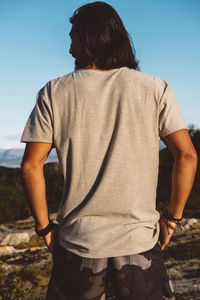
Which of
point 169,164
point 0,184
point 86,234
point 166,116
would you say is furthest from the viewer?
point 169,164

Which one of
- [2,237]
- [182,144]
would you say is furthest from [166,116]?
[2,237]

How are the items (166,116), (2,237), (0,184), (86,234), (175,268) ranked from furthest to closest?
(0,184), (2,237), (175,268), (166,116), (86,234)

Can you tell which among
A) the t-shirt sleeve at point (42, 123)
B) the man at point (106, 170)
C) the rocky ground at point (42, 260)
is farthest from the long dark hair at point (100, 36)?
the rocky ground at point (42, 260)

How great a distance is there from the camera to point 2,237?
20.0ft

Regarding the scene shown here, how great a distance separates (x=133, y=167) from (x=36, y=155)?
58 centimetres

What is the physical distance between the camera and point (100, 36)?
166cm

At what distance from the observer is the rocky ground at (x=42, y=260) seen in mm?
3467

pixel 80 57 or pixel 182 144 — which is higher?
pixel 80 57

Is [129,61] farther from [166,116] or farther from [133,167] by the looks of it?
[133,167]

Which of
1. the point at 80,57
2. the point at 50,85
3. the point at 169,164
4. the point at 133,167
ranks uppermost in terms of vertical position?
the point at 80,57

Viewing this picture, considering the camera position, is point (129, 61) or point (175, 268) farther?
point (175, 268)

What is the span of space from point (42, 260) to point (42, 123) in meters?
3.93

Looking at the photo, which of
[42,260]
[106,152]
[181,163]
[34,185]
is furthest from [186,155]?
[42,260]

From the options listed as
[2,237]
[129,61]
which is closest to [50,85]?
[129,61]
